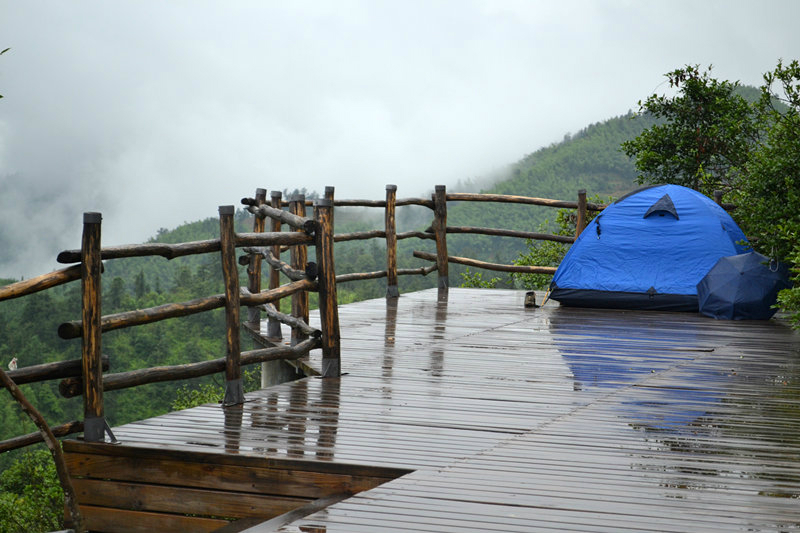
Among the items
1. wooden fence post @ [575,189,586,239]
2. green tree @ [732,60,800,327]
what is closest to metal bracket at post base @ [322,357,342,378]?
green tree @ [732,60,800,327]

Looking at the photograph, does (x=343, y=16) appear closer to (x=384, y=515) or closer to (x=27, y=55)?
(x=27, y=55)

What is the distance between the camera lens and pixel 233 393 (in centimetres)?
496

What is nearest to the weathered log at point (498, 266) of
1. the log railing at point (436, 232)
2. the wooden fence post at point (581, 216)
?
the log railing at point (436, 232)

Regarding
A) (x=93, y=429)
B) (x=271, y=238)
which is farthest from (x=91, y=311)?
(x=271, y=238)

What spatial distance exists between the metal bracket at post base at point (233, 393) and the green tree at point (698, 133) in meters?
10.2

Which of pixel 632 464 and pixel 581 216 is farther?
pixel 581 216

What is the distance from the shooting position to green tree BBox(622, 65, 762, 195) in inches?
539

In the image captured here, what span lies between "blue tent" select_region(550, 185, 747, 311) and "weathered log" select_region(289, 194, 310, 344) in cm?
398

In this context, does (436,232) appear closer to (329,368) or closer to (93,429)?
(329,368)

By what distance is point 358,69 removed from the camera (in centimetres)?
8944

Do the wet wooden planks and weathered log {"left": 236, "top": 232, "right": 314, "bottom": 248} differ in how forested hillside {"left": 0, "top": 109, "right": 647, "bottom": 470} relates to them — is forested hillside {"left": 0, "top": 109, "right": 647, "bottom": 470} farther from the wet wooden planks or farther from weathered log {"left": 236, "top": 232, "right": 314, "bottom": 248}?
the wet wooden planks

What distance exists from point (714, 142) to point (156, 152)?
77705 millimetres

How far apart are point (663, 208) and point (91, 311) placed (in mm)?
7034

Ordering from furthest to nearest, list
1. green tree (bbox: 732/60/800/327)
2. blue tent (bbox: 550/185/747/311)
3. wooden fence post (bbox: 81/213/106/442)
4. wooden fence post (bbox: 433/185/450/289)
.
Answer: wooden fence post (bbox: 433/185/450/289) < blue tent (bbox: 550/185/747/311) < green tree (bbox: 732/60/800/327) < wooden fence post (bbox: 81/213/106/442)
